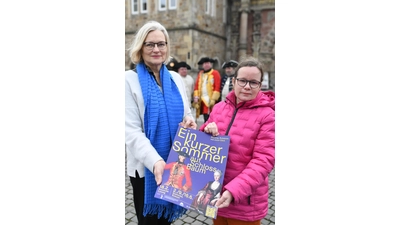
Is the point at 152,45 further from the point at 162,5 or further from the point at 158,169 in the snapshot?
the point at 162,5

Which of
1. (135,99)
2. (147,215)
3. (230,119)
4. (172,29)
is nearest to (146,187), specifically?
(147,215)

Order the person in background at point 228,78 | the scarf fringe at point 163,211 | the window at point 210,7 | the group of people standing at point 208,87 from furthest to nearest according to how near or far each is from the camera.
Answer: the window at point 210,7 → the group of people standing at point 208,87 → the person in background at point 228,78 → the scarf fringe at point 163,211

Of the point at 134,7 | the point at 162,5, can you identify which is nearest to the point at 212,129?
the point at 162,5

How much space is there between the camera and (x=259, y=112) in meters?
1.56

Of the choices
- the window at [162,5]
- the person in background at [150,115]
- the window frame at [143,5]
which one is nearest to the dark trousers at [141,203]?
the person in background at [150,115]

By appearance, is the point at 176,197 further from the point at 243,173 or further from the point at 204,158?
the point at 243,173

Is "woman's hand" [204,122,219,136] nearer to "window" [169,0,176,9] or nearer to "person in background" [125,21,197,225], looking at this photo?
"person in background" [125,21,197,225]

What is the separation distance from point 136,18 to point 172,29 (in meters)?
1.90

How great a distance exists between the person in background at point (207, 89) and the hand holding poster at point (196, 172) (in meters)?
4.22

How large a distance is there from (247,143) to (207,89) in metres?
4.41

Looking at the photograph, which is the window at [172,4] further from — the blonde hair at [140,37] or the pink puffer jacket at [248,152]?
the pink puffer jacket at [248,152]

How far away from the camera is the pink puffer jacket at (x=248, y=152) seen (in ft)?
4.82

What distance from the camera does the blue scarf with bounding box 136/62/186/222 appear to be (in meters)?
1.69

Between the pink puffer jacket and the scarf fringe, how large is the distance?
342 mm
